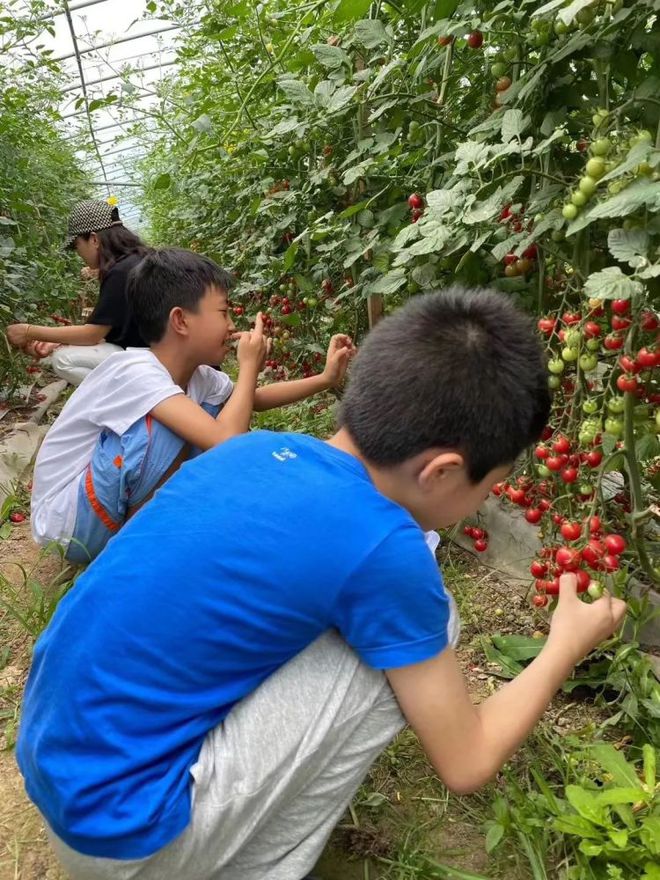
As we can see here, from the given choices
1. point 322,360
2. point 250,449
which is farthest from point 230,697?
point 322,360

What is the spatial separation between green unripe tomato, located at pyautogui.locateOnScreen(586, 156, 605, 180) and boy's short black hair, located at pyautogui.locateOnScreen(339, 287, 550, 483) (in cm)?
21

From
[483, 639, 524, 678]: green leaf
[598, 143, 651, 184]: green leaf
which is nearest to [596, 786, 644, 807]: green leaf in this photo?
[483, 639, 524, 678]: green leaf

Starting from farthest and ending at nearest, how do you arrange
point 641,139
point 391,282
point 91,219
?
point 91,219
point 391,282
point 641,139

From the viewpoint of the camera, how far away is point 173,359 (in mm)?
1839

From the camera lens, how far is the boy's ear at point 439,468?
832 mm

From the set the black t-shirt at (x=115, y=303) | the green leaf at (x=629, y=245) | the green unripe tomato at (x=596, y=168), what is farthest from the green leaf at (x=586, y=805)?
the black t-shirt at (x=115, y=303)

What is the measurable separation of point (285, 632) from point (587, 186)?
659 mm

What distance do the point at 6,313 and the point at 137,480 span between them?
1.70 meters

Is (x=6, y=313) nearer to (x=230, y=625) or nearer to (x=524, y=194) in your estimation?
(x=524, y=194)

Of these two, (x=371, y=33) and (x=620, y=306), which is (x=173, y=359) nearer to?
(x=371, y=33)

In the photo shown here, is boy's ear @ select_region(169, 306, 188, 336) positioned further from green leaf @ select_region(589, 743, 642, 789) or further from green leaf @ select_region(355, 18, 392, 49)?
green leaf @ select_region(589, 743, 642, 789)

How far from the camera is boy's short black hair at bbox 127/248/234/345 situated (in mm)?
1787

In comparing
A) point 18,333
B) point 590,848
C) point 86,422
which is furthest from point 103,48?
point 590,848

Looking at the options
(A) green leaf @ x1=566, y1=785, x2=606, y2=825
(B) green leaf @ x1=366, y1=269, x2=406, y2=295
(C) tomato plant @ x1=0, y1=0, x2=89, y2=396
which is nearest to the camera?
(A) green leaf @ x1=566, y1=785, x2=606, y2=825
